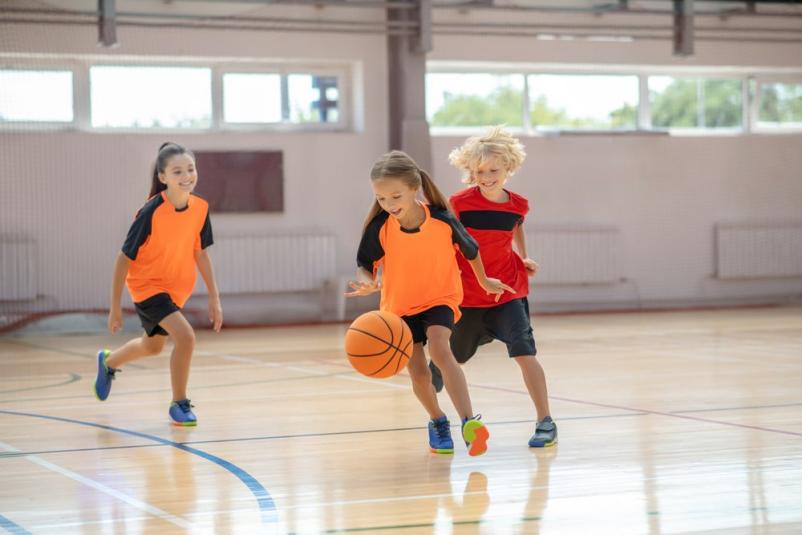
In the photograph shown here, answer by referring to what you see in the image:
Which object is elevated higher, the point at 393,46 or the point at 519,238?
the point at 393,46

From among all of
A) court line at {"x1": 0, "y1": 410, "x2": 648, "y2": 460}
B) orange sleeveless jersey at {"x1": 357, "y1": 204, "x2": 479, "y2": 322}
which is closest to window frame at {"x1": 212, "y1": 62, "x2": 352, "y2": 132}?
court line at {"x1": 0, "y1": 410, "x2": 648, "y2": 460}

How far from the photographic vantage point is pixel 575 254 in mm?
11461

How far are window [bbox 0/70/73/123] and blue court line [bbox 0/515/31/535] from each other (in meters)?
7.36

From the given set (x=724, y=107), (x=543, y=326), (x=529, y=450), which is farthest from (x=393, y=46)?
(x=529, y=450)

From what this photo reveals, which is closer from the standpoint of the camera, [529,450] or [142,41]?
[529,450]

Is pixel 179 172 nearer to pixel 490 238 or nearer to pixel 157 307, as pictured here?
pixel 157 307

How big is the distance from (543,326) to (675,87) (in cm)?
341

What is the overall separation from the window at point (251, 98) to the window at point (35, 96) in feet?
4.57

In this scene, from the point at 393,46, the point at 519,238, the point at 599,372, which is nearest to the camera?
the point at 519,238

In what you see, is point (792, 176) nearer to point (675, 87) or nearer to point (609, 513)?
point (675, 87)

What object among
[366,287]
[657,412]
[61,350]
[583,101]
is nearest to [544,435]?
[366,287]

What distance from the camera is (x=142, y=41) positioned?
10.1 meters

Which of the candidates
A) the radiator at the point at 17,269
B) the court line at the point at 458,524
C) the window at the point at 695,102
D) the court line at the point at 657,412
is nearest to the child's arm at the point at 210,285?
the court line at the point at 657,412

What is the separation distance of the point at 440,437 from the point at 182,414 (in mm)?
1287
